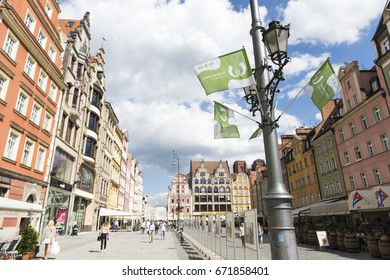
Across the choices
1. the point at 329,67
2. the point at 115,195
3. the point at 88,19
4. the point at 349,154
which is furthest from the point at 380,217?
the point at 115,195

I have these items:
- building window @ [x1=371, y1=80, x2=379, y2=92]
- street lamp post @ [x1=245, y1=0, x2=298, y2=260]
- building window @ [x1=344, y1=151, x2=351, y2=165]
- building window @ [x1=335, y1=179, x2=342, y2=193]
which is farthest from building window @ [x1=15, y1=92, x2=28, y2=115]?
building window @ [x1=335, y1=179, x2=342, y2=193]

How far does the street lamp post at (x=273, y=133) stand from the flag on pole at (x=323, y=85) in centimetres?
90

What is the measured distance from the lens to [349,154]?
94.5ft

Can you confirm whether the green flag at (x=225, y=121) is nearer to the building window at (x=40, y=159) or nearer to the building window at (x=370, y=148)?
the building window at (x=40, y=159)

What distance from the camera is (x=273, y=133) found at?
4438 mm

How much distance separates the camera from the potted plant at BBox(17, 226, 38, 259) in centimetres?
1098

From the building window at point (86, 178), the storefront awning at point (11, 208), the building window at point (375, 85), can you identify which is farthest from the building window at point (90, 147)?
the building window at point (375, 85)

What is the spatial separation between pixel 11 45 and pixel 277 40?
1890 centimetres

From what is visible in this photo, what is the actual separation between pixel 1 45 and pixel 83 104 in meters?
15.2

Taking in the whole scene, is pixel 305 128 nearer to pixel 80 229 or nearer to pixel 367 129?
pixel 367 129

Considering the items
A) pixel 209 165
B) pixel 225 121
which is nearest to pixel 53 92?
pixel 225 121

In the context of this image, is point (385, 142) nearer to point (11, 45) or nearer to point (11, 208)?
point (11, 208)

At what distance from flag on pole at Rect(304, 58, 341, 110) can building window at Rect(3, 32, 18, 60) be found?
18.4m

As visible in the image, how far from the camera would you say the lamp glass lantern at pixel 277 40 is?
4.51 m
